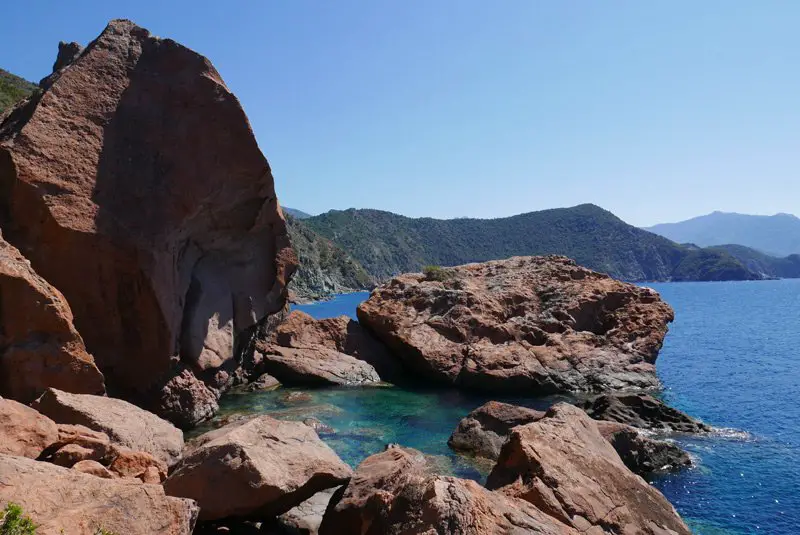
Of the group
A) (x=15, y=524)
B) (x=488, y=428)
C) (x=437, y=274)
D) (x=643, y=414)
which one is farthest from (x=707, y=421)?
(x=15, y=524)

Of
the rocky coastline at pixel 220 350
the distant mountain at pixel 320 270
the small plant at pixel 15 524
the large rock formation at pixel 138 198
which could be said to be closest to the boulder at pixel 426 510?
the rocky coastline at pixel 220 350

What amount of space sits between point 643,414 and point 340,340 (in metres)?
14.8

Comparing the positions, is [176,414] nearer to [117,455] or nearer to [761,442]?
[117,455]

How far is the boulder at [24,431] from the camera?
7.93 metres

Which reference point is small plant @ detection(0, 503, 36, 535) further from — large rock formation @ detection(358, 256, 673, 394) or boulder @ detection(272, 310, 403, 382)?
boulder @ detection(272, 310, 403, 382)

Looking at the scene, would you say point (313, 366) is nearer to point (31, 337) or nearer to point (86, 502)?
point (31, 337)

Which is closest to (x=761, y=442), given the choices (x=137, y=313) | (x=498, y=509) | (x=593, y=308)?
(x=593, y=308)

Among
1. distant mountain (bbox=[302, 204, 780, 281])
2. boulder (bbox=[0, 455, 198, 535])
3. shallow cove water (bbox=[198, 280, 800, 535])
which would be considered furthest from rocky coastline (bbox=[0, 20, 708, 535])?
distant mountain (bbox=[302, 204, 780, 281])

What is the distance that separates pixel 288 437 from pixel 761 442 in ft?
55.5

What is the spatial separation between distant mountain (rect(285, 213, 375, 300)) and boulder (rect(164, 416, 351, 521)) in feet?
321

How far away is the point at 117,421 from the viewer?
10484 mm

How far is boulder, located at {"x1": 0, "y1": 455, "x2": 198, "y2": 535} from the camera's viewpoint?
568 centimetres

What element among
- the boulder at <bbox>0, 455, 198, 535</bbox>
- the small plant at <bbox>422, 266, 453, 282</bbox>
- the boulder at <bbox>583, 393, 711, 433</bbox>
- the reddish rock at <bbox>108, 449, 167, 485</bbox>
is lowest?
the boulder at <bbox>583, 393, 711, 433</bbox>

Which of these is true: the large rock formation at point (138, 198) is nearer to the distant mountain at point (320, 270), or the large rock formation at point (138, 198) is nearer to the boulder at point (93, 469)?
the boulder at point (93, 469)
